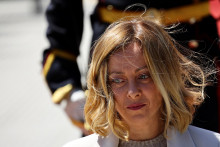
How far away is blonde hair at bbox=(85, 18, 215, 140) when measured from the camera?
176cm

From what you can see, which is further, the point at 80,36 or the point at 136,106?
the point at 80,36

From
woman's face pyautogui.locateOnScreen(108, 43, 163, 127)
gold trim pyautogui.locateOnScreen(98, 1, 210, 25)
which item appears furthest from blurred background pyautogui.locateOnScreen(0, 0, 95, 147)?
woman's face pyautogui.locateOnScreen(108, 43, 163, 127)

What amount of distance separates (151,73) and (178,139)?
0.26 m

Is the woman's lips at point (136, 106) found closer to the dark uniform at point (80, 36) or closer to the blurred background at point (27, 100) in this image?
the dark uniform at point (80, 36)

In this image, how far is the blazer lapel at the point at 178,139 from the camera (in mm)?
1791

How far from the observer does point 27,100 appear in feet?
20.2

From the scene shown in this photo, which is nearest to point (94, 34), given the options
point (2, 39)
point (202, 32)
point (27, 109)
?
point (202, 32)

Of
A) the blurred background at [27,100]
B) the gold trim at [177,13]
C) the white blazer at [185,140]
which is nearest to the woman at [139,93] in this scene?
the white blazer at [185,140]

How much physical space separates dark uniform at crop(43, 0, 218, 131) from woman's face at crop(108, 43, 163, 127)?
19.2 inches

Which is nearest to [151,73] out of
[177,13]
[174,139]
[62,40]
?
[174,139]

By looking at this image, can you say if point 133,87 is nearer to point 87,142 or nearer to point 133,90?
point 133,90

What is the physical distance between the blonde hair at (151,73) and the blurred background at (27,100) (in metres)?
1.27

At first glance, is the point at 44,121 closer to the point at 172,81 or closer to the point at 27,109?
the point at 27,109

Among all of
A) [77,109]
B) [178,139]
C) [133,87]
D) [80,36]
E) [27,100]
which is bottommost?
[27,100]
